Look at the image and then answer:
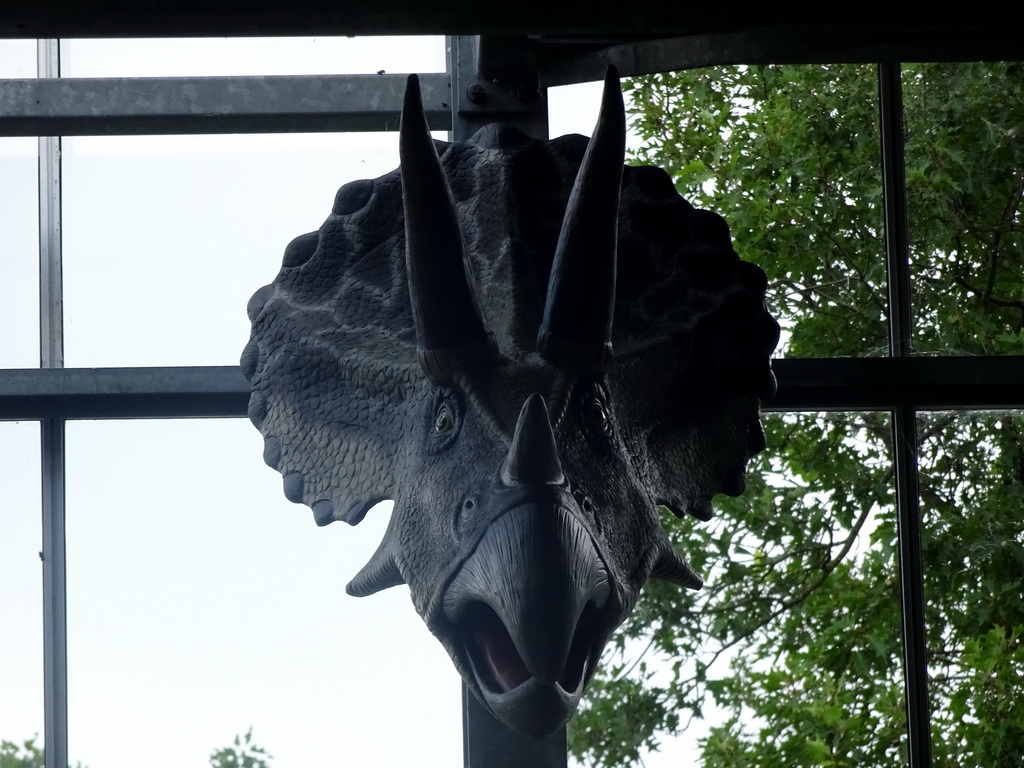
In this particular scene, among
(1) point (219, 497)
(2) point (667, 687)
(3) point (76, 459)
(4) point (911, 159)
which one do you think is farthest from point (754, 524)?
(3) point (76, 459)

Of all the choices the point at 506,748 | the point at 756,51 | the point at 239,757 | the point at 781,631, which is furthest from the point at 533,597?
the point at 781,631

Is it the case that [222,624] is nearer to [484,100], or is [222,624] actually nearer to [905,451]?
[484,100]

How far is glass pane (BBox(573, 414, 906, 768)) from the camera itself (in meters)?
5.04

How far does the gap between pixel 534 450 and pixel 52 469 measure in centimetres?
287

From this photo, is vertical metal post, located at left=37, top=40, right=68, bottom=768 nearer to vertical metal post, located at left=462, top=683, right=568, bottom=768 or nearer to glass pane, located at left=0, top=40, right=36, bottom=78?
glass pane, located at left=0, top=40, right=36, bottom=78

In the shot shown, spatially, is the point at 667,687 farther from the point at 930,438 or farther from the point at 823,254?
the point at 823,254

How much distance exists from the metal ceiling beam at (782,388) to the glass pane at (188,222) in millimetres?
339

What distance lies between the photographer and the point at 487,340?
9.98 feet

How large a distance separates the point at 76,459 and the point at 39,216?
84 centimetres

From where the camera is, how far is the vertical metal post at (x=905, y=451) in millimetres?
5000

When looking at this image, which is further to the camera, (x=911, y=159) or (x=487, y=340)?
(x=911, y=159)

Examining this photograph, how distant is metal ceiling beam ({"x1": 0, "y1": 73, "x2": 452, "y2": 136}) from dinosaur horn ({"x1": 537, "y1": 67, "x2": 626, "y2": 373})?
6.29ft

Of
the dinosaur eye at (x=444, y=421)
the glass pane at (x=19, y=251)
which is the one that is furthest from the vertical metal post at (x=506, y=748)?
the glass pane at (x=19, y=251)

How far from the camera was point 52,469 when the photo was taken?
5066 millimetres
